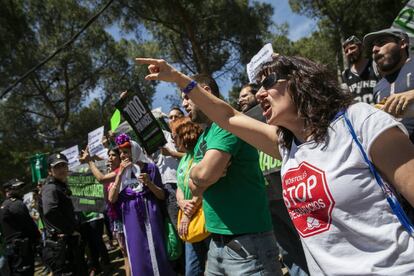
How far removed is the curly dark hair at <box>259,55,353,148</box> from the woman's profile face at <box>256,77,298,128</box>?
0.02 meters

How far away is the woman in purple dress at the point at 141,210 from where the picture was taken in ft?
11.1

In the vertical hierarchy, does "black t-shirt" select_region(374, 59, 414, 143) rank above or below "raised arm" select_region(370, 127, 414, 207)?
above

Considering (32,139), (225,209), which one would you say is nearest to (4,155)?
(32,139)

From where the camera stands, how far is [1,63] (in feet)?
49.7

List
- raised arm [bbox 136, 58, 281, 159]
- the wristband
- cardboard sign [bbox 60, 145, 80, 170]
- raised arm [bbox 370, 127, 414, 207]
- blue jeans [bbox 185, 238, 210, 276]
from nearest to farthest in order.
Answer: raised arm [bbox 370, 127, 414, 207]
raised arm [bbox 136, 58, 281, 159]
the wristband
blue jeans [bbox 185, 238, 210, 276]
cardboard sign [bbox 60, 145, 80, 170]

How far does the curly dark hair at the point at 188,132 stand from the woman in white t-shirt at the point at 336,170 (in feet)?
3.87

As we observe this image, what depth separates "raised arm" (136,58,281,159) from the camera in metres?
1.80

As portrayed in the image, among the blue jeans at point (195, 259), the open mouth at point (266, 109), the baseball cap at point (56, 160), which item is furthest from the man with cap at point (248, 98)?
the baseball cap at point (56, 160)

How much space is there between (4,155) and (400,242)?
19.7 meters

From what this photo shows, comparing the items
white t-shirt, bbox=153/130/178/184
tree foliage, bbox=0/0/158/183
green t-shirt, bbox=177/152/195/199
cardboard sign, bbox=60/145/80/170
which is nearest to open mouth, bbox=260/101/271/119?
green t-shirt, bbox=177/152/195/199

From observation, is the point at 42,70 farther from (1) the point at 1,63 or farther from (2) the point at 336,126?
(2) the point at 336,126

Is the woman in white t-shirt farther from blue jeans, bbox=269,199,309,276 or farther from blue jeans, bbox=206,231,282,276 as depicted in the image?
blue jeans, bbox=269,199,309,276

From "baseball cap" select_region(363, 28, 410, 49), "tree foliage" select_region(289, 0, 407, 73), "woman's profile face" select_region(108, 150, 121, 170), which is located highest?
"tree foliage" select_region(289, 0, 407, 73)

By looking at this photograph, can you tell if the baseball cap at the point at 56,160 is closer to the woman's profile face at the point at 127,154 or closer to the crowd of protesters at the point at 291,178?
the crowd of protesters at the point at 291,178
